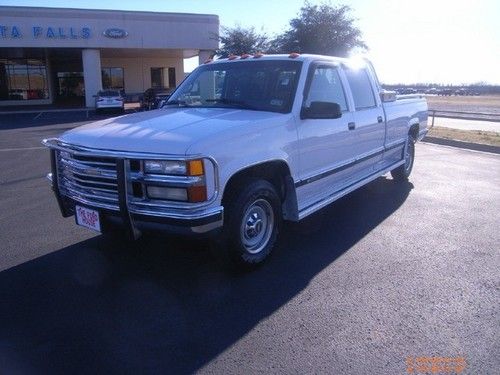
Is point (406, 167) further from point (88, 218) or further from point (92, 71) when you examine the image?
point (92, 71)

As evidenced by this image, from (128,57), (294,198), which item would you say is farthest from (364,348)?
(128,57)

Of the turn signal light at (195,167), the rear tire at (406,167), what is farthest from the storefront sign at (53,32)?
the turn signal light at (195,167)

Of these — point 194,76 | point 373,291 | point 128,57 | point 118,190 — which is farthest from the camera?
point 128,57

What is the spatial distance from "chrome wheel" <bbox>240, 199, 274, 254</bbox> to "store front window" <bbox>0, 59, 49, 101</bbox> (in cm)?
3784

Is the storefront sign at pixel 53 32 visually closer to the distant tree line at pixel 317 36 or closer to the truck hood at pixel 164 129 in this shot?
the distant tree line at pixel 317 36

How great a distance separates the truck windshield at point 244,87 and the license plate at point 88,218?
1.79 metres

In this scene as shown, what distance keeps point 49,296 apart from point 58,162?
4.34ft

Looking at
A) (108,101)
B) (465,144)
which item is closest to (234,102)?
(465,144)

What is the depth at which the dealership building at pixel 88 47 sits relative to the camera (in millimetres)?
29922

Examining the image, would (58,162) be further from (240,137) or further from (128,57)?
(128,57)

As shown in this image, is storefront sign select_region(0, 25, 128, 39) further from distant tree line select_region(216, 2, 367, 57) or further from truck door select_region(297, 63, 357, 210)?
truck door select_region(297, 63, 357, 210)

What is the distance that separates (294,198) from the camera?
15.2ft

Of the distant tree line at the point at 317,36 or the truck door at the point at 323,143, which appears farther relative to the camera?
the distant tree line at the point at 317,36

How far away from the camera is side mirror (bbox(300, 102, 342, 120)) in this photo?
456 centimetres
